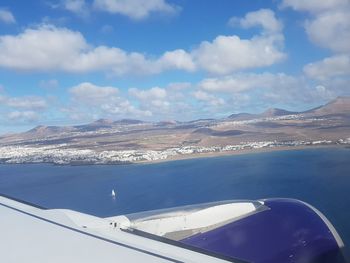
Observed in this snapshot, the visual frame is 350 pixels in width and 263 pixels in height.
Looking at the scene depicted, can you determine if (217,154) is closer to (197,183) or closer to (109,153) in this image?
(197,183)

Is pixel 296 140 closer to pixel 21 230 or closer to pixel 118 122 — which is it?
pixel 21 230

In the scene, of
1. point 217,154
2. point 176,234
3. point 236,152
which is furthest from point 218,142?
point 176,234

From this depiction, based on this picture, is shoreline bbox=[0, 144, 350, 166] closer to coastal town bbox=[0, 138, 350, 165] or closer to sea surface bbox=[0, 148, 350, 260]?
coastal town bbox=[0, 138, 350, 165]

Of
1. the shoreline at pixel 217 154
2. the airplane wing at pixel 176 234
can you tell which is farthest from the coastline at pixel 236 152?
the airplane wing at pixel 176 234

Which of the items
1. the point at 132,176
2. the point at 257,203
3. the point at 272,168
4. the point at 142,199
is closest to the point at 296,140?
the point at 272,168

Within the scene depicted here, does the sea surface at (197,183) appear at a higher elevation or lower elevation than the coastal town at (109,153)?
lower

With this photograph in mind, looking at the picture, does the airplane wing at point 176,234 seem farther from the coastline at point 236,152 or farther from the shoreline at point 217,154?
the coastline at point 236,152

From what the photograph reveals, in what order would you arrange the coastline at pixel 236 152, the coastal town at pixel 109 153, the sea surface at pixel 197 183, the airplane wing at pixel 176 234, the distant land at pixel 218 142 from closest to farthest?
the airplane wing at pixel 176 234 < the sea surface at pixel 197 183 < the coastline at pixel 236 152 < the distant land at pixel 218 142 < the coastal town at pixel 109 153

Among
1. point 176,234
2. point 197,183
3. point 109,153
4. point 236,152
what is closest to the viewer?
point 176,234

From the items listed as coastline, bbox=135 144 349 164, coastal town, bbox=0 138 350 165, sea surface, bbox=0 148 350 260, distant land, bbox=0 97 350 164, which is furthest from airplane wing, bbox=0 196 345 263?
coastal town, bbox=0 138 350 165
